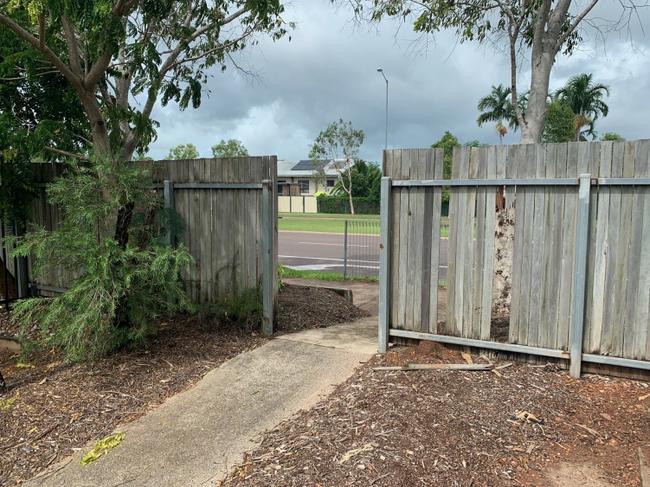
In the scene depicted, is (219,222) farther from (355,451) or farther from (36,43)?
(355,451)

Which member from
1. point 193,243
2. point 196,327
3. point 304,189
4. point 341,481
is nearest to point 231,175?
point 193,243

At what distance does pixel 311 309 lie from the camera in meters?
7.19

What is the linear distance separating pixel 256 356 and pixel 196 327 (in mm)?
1181

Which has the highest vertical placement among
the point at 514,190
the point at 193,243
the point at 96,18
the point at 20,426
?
the point at 96,18

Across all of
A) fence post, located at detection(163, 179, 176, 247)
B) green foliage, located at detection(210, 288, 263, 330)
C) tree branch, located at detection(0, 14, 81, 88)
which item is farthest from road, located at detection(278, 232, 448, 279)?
tree branch, located at detection(0, 14, 81, 88)

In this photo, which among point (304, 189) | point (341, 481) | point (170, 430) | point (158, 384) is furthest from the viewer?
point (304, 189)

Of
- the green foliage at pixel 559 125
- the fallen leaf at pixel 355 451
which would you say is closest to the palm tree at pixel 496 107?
the green foliage at pixel 559 125

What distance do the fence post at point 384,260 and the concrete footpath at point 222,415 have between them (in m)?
0.28

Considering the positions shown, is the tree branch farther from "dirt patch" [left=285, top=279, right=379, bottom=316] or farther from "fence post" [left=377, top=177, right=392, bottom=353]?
"dirt patch" [left=285, top=279, right=379, bottom=316]

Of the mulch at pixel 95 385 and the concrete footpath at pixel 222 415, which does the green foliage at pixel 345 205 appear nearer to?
the mulch at pixel 95 385

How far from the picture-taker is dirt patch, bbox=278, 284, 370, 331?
6.62 m

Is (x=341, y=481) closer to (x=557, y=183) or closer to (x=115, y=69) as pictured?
(x=557, y=183)

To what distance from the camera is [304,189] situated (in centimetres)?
6844

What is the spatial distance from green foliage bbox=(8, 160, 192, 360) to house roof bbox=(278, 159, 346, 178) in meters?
48.5
